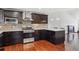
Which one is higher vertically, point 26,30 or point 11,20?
point 11,20

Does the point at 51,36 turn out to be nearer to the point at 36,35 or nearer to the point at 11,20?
the point at 36,35

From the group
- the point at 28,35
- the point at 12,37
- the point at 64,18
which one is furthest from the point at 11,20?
the point at 64,18

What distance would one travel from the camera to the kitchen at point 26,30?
2.19m

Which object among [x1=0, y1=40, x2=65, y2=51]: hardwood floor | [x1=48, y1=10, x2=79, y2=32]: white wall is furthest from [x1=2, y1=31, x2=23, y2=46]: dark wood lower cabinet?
[x1=48, y1=10, x2=79, y2=32]: white wall

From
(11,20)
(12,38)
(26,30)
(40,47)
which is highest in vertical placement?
(11,20)

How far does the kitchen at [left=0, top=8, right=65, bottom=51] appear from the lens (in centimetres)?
219

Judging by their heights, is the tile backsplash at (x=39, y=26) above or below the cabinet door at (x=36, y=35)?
above

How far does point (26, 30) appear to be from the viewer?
7.43 feet

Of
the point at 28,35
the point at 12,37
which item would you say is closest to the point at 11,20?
the point at 12,37

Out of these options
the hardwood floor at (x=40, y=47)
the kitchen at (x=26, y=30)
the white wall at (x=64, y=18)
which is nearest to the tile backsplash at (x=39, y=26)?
the kitchen at (x=26, y=30)

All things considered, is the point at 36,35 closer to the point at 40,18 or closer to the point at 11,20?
the point at 40,18

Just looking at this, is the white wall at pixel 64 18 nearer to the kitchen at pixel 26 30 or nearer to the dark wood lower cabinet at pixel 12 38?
the kitchen at pixel 26 30
